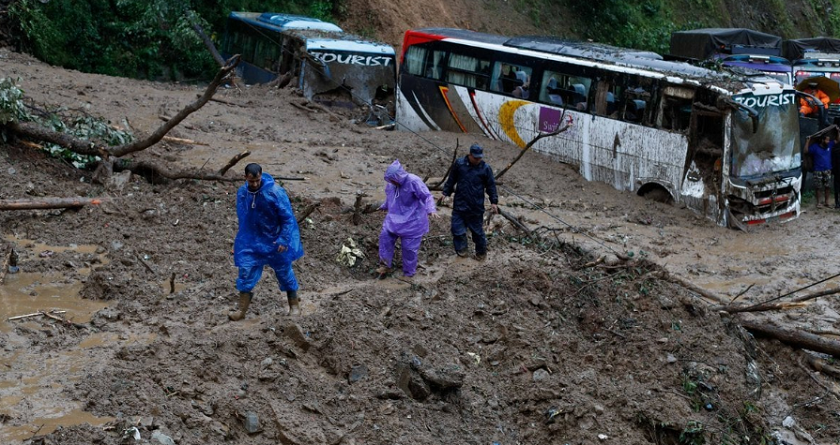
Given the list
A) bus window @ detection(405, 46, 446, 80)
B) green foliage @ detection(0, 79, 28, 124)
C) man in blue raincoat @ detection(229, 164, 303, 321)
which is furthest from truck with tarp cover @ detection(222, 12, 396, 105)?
man in blue raincoat @ detection(229, 164, 303, 321)

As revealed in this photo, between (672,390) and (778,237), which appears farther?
(778,237)

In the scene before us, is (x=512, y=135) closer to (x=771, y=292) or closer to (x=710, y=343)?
(x=771, y=292)

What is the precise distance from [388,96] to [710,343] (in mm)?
11037

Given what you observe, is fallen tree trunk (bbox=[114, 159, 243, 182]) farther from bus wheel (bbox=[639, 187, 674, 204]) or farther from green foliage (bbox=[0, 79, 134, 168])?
bus wheel (bbox=[639, 187, 674, 204])

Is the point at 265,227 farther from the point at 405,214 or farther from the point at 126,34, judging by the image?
the point at 126,34

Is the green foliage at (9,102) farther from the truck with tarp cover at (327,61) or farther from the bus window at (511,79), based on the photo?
the bus window at (511,79)

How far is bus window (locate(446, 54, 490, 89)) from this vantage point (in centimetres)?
1574

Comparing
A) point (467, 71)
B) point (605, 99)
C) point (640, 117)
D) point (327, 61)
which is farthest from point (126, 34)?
point (640, 117)

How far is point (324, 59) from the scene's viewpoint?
57.1 ft

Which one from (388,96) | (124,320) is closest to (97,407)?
(124,320)

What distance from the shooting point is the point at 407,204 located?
9141mm

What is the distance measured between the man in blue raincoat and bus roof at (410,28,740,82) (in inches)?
283

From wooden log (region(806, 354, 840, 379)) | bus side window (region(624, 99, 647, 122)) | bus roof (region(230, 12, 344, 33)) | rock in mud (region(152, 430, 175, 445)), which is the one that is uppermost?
bus side window (region(624, 99, 647, 122))

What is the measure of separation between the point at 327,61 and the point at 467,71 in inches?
118
